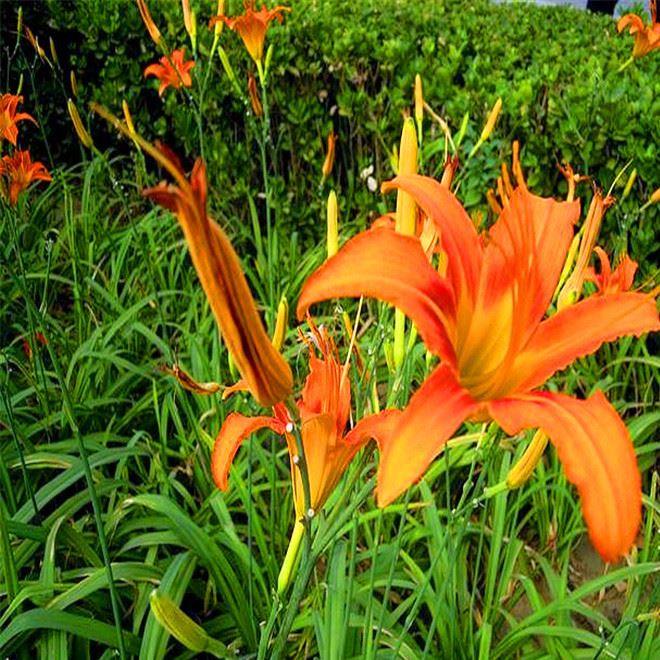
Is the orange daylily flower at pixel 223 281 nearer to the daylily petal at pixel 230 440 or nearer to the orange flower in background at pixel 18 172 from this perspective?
the daylily petal at pixel 230 440

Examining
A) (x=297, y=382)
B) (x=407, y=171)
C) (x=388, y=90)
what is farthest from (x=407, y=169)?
(x=388, y=90)

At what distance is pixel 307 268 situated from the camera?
3174 millimetres

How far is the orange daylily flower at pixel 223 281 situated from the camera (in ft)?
1.79

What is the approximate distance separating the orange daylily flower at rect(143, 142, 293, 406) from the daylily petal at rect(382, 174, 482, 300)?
0.18 metres

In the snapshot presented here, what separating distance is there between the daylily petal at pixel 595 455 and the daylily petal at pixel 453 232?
0.41 ft

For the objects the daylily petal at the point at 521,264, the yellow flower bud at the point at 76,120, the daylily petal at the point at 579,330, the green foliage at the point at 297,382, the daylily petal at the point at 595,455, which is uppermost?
the yellow flower bud at the point at 76,120

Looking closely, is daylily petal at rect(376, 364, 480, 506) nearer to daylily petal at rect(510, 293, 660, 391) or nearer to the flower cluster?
daylily petal at rect(510, 293, 660, 391)

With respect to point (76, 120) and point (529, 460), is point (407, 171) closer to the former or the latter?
point (529, 460)

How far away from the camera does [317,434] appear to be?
0.89m

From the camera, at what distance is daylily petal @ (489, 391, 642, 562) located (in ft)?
1.86

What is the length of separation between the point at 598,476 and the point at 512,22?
3.78 meters

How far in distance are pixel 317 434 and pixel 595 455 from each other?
34cm

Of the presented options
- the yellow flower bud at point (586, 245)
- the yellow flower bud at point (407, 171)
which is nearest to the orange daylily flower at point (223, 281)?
the yellow flower bud at point (407, 171)

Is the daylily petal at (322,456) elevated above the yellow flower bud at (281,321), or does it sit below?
below
